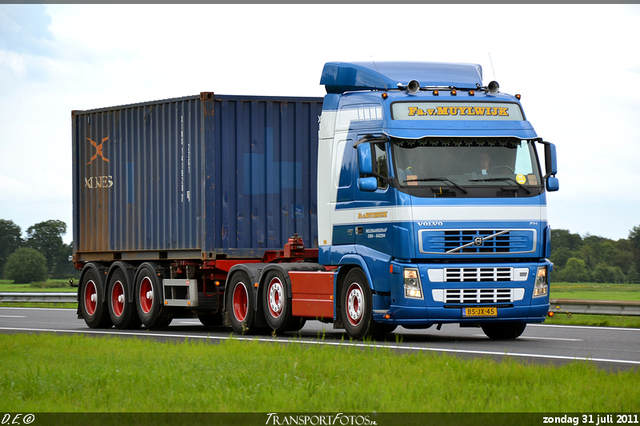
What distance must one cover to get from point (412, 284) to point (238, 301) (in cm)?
456

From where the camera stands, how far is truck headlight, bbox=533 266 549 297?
15641 millimetres

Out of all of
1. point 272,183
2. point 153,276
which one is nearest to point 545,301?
point 272,183

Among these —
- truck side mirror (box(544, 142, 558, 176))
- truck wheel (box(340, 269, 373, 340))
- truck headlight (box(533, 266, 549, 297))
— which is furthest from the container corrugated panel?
truck side mirror (box(544, 142, 558, 176))

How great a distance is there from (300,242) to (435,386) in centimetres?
890

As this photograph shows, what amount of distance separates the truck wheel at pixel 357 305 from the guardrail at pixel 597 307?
8.05m

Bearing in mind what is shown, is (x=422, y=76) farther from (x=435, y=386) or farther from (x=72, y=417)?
(x=72, y=417)

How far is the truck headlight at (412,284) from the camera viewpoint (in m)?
15.0

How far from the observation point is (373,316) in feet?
50.6

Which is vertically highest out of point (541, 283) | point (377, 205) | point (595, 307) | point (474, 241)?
point (377, 205)

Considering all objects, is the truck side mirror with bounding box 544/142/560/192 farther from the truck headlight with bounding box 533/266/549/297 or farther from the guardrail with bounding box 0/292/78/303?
the guardrail with bounding box 0/292/78/303

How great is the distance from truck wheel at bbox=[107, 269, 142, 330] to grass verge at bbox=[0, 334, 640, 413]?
7.99 metres

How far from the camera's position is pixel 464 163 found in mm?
15297

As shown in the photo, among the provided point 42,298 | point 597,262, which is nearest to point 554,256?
point 597,262

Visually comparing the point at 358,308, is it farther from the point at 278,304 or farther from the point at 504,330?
the point at 504,330
